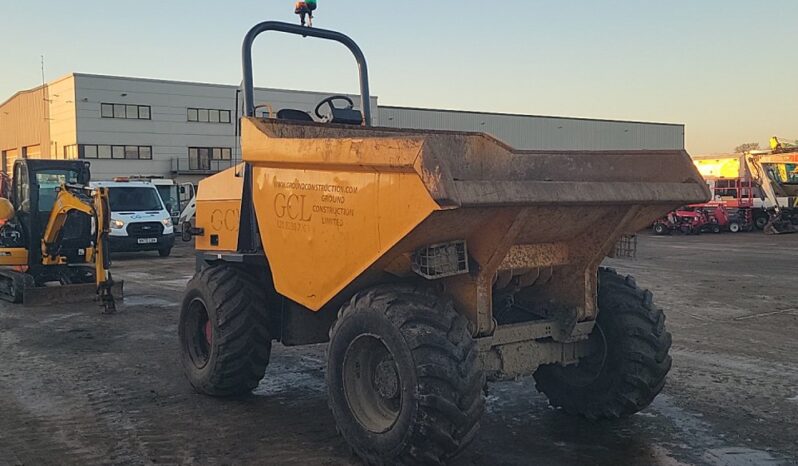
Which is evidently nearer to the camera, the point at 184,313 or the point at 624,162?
the point at 624,162

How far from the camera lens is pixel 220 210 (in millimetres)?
6055

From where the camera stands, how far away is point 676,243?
2416cm

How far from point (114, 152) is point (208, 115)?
19.3ft

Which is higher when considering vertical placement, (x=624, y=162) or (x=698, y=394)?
(x=624, y=162)

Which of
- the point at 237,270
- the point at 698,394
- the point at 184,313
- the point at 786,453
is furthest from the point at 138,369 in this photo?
the point at 786,453

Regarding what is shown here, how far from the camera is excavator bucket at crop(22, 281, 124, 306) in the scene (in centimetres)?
1117

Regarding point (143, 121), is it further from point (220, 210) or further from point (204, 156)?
point (220, 210)

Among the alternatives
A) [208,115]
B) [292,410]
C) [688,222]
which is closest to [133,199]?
[292,410]

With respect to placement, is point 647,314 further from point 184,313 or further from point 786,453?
point 184,313

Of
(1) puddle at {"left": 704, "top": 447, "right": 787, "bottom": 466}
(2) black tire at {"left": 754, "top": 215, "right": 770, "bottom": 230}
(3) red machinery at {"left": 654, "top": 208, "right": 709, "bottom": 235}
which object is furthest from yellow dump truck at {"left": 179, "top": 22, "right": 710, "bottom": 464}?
(2) black tire at {"left": 754, "top": 215, "right": 770, "bottom": 230}

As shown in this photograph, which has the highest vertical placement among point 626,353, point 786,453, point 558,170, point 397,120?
point 397,120

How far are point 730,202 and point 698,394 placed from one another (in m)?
26.5

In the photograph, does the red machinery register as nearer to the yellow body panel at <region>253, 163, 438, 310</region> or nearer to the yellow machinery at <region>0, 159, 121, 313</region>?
the yellow machinery at <region>0, 159, 121, 313</region>

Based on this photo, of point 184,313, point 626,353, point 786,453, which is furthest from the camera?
point 184,313
